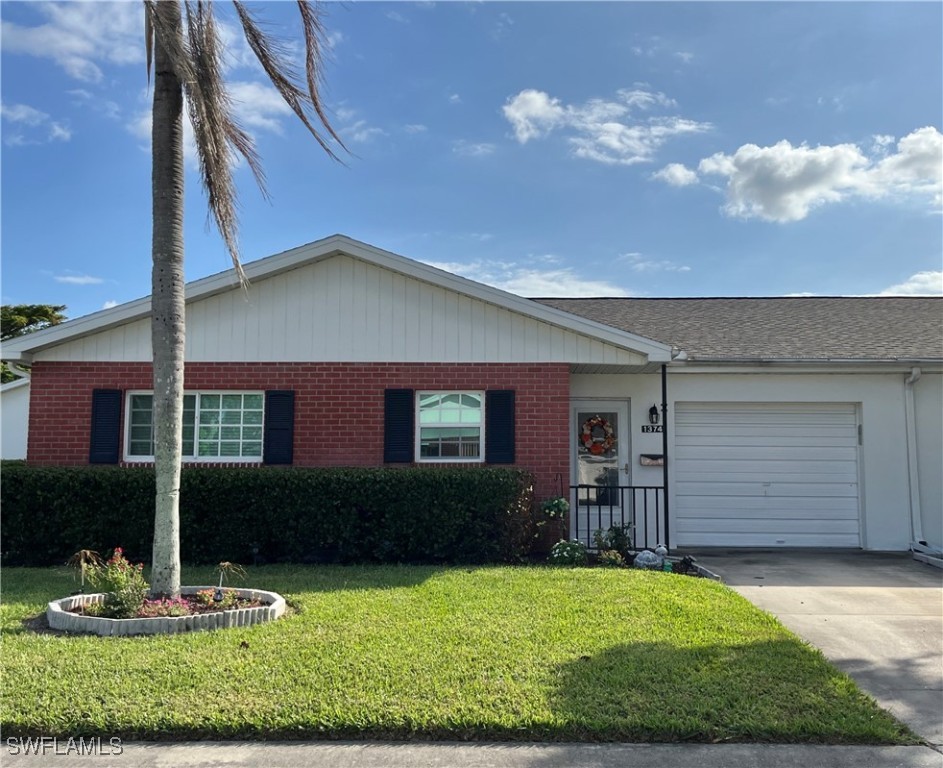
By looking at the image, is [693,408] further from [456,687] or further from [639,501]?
[456,687]

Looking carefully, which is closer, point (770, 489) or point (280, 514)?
point (280, 514)

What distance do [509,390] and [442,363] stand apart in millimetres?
998

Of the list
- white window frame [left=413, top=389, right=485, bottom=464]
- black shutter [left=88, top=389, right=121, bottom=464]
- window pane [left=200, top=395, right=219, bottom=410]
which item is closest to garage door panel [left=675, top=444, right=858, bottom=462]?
white window frame [left=413, top=389, right=485, bottom=464]

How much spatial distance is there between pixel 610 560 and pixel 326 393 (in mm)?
4373

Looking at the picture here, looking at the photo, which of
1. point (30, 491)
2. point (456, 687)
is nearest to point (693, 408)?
point (456, 687)

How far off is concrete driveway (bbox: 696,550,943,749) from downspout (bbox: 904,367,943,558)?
0.46 metres

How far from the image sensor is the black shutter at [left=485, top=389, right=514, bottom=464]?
9.66 metres

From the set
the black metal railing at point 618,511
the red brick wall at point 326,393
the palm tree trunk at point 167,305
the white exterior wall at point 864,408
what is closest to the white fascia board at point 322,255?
the red brick wall at point 326,393

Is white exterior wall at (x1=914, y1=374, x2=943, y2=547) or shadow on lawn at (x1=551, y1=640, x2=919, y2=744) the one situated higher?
white exterior wall at (x1=914, y1=374, x2=943, y2=547)

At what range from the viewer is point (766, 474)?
433 inches

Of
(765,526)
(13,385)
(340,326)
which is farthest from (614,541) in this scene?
(13,385)

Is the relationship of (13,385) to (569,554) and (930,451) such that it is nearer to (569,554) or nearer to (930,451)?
(569,554)

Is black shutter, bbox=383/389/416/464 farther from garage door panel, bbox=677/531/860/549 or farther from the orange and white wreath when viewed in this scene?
garage door panel, bbox=677/531/860/549

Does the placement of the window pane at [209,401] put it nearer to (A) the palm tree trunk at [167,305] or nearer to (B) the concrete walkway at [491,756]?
(A) the palm tree trunk at [167,305]
